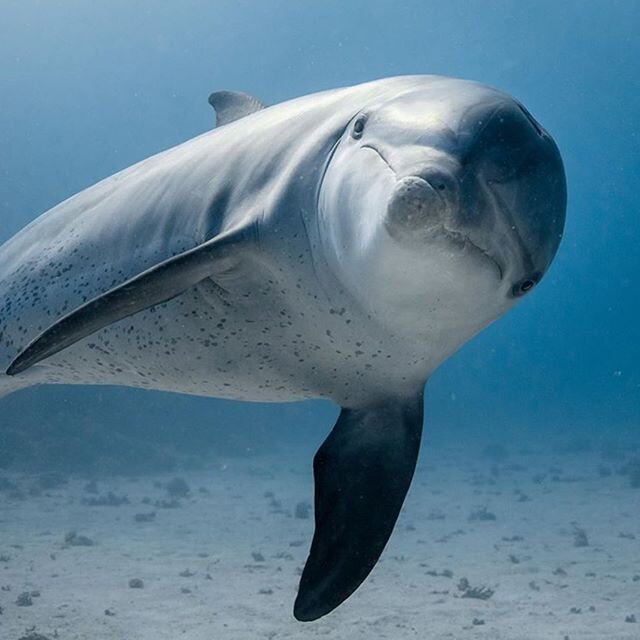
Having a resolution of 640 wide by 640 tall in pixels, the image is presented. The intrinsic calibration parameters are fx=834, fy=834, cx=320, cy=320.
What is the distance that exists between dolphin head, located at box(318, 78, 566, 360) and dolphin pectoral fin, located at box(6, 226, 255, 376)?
0.61 metres

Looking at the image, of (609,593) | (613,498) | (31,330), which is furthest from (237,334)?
(613,498)

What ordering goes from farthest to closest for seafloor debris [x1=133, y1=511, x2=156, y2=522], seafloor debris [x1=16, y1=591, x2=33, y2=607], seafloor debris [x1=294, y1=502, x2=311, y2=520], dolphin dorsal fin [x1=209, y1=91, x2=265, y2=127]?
seafloor debris [x1=294, y1=502, x2=311, y2=520]
seafloor debris [x1=133, y1=511, x2=156, y2=522]
seafloor debris [x1=16, y1=591, x2=33, y2=607]
dolphin dorsal fin [x1=209, y1=91, x2=265, y2=127]

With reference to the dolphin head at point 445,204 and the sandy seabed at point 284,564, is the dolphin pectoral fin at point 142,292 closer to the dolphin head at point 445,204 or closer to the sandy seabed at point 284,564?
the dolphin head at point 445,204

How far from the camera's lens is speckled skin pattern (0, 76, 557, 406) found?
10.2 feet

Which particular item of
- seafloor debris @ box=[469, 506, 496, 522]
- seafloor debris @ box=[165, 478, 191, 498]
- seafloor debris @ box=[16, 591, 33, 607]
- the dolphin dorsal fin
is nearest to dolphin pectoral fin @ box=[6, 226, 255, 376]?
the dolphin dorsal fin

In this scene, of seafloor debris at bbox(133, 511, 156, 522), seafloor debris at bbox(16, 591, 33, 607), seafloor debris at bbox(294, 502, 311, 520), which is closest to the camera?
seafloor debris at bbox(16, 591, 33, 607)

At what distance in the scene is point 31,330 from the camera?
5082 millimetres

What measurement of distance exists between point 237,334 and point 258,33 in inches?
2642

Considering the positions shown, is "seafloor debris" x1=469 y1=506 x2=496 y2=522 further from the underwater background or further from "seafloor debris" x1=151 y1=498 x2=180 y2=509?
"seafloor debris" x1=151 y1=498 x2=180 y2=509

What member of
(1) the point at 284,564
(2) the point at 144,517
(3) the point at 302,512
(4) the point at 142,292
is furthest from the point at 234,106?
(3) the point at 302,512

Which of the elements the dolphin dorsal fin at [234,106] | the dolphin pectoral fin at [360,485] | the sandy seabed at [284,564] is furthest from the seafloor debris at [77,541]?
the dolphin pectoral fin at [360,485]

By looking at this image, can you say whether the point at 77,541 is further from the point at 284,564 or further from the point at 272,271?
the point at 272,271

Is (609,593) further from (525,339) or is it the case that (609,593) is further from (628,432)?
(525,339)

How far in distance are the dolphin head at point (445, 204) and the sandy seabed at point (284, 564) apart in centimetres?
610
